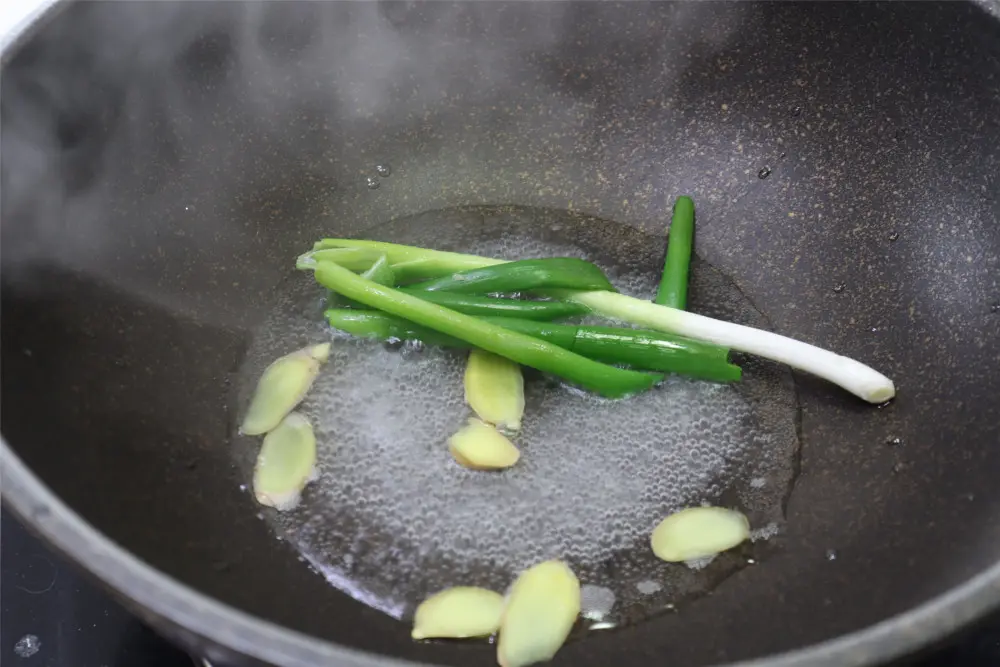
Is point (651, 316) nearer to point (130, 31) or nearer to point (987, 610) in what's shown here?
→ point (987, 610)

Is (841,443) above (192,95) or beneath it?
beneath

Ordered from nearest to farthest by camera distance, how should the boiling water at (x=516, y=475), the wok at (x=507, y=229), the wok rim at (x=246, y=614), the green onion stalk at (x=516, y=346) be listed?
the wok rim at (x=246, y=614) → the wok at (x=507, y=229) → the boiling water at (x=516, y=475) → the green onion stalk at (x=516, y=346)

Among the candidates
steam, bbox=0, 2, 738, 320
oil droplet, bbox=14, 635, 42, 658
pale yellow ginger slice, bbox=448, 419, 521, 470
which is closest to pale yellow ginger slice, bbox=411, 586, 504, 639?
pale yellow ginger slice, bbox=448, 419, 521, 470

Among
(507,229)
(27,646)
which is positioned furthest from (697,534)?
(27,646)

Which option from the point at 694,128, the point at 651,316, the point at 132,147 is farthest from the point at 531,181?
the point at 132,147

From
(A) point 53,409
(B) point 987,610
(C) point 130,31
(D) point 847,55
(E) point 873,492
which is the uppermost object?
(D) point 847,55

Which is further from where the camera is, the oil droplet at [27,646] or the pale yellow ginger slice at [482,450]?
the pale yellow ginger slice at [482,450]

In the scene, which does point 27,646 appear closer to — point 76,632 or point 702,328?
point 76,632

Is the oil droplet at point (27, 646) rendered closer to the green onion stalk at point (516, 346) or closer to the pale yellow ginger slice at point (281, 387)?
the pale yellow ginger slice at point (281, 387)

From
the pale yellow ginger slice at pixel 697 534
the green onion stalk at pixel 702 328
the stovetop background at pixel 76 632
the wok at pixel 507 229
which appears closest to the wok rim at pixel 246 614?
the wok at pixel 507 229
